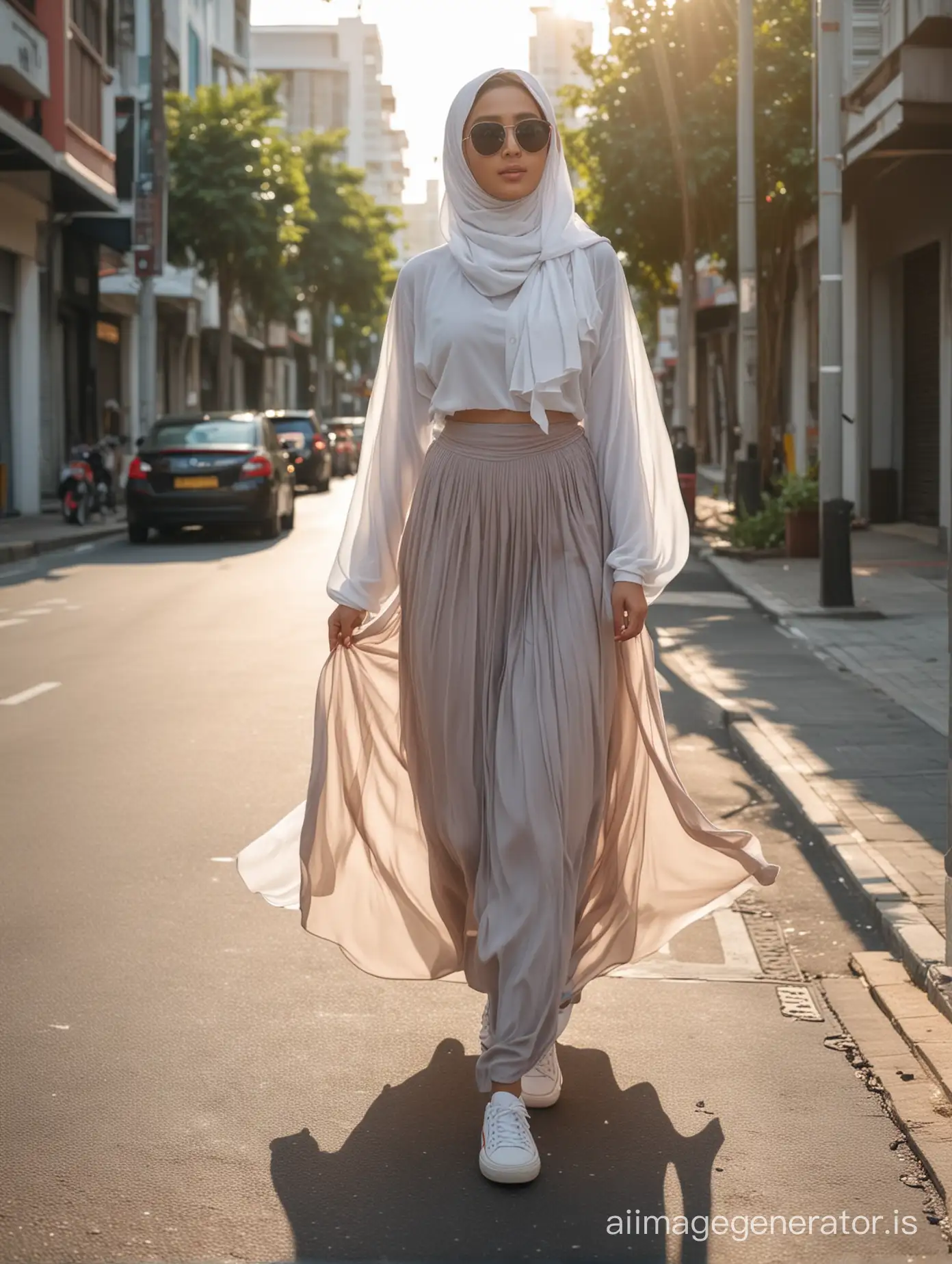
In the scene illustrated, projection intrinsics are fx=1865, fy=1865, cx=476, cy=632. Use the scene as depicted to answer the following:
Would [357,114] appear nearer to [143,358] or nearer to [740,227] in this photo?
[143,358]

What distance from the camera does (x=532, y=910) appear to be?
11.9 feet

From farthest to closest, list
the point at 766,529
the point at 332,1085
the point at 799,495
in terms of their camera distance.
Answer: the point at 766,529 → the point at 799,495 → the point at 332,1085

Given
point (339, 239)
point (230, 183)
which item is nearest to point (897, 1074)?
point (230, 183)

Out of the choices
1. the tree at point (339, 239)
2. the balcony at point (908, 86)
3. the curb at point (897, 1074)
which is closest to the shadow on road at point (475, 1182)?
the curb at point (897, 1074)

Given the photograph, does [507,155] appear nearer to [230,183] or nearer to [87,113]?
[87,113]

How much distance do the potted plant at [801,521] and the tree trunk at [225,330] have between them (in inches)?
1019

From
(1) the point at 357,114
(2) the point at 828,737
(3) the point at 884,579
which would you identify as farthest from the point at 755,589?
(1) the point at 357,114

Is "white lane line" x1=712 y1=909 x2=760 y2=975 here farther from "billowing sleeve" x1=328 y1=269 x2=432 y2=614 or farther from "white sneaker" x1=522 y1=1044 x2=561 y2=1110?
"billowing sleeve" x1=328 y1=269 x2=432 y2=614

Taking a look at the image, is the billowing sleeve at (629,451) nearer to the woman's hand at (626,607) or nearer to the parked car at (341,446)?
the woman's hand at (626,607)

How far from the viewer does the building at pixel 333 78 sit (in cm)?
11619

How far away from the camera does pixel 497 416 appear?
12.7 feet

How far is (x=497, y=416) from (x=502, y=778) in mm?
758

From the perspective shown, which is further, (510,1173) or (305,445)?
(305,445)

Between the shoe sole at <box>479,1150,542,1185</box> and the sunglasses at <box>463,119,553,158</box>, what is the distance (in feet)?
6.66
